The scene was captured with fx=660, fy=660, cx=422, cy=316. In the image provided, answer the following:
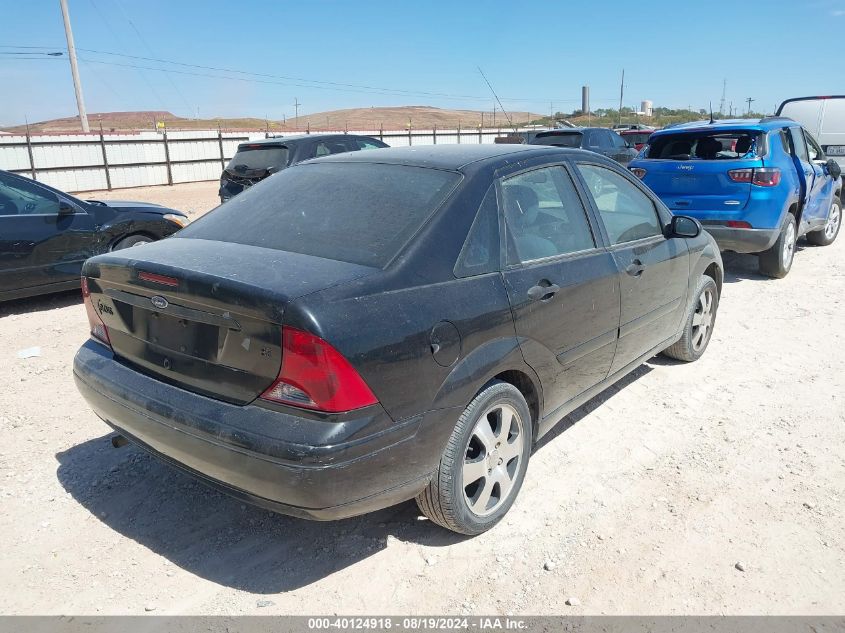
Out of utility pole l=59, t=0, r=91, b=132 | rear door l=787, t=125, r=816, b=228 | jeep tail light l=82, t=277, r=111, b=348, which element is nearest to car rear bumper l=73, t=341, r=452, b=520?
jeep tail light l=82, t=277, r=111, b=348

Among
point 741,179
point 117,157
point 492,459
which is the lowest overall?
point 492,459

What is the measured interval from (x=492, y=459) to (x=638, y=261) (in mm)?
1685

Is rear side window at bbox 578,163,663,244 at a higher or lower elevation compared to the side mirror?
higher

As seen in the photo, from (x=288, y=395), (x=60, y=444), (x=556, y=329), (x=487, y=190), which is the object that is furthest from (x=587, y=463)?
(x=60, y=444)

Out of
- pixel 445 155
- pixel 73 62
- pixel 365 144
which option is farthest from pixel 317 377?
pixel 73 62

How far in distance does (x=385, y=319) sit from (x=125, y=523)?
1.75 m

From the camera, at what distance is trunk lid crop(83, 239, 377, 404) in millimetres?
2434

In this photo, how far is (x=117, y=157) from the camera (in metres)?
23.9

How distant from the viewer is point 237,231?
321 centimetres

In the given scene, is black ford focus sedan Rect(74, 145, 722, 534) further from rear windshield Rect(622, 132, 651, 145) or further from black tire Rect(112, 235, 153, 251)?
rear windshield Rect(622, 132, 651, 145)

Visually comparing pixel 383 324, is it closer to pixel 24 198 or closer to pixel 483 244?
pixel 483 244

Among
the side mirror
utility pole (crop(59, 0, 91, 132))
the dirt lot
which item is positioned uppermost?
utility pole (crop(59, 0, 91, 132))

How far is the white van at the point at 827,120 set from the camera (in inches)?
498

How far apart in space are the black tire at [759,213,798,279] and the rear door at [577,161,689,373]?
384cm
